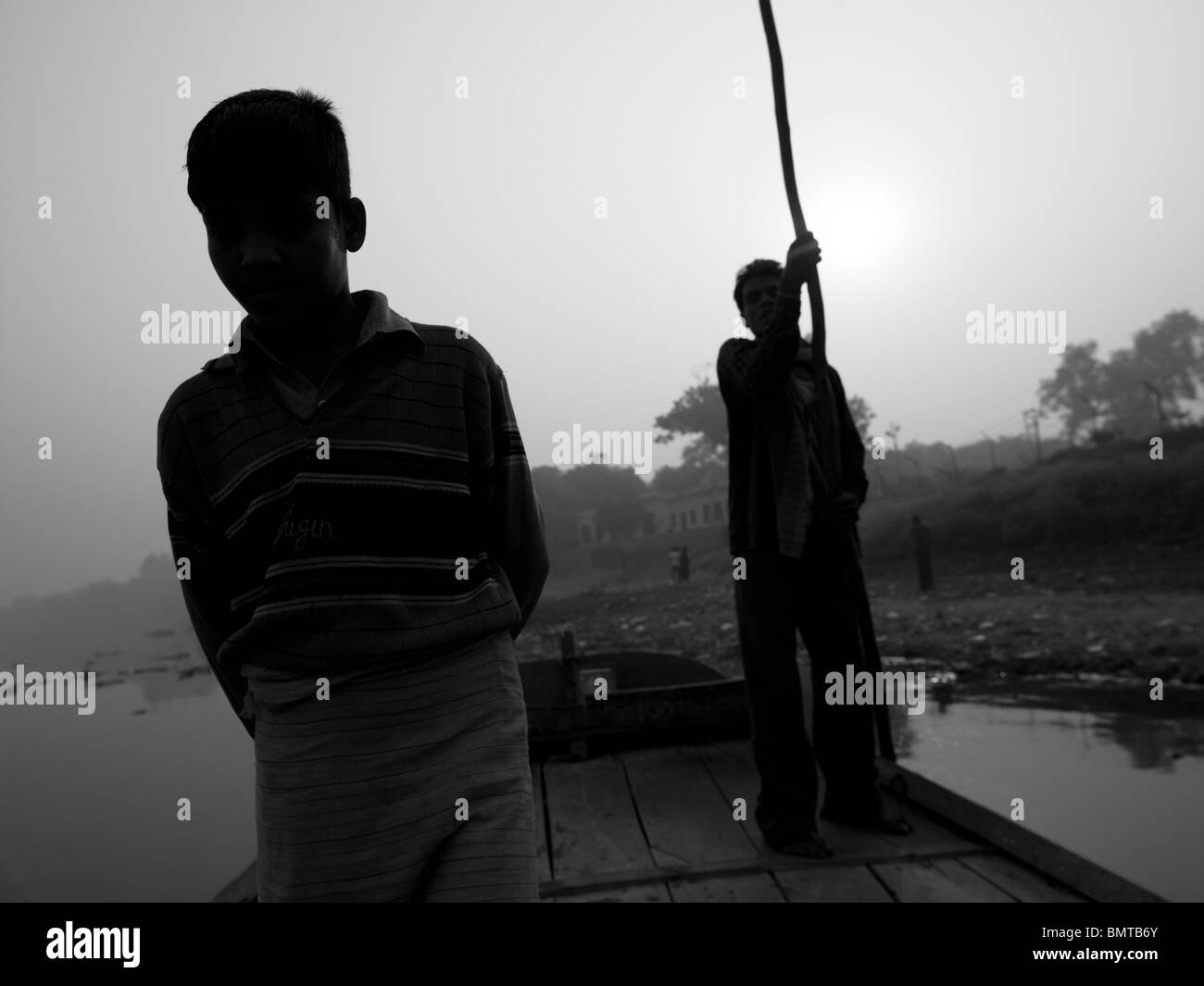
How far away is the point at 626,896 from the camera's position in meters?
2.12

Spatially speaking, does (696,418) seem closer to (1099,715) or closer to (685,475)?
(685,475)

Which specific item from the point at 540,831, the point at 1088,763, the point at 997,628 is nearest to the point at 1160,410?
the point at 997,628

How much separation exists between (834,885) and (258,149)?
2022 millimetres

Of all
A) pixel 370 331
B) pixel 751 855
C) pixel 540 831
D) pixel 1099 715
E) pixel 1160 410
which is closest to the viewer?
pixel 370 331

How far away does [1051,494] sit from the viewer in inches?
653

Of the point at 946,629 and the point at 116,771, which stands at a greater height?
the point at 946,629

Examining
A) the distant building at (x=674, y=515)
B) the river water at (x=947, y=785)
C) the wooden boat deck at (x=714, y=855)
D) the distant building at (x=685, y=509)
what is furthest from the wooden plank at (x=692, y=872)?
the distant building at (x=674, y=515)

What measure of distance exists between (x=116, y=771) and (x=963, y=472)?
2695cm

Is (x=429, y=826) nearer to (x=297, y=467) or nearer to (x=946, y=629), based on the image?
(x=297, y=467)

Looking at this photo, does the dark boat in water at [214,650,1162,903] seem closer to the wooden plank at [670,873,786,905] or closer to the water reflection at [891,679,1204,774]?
the wooden plank at [670,873,786,905]

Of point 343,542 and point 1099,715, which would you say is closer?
point 343,542

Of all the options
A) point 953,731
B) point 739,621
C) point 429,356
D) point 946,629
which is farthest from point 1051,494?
point 429,356

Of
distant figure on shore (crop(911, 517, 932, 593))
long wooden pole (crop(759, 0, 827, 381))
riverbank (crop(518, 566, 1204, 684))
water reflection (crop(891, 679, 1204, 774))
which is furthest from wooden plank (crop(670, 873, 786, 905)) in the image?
distant figure on shore (crop(911, 517, 932, 593))

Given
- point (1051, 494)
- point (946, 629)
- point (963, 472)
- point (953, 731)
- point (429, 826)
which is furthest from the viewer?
point (963, 472)
